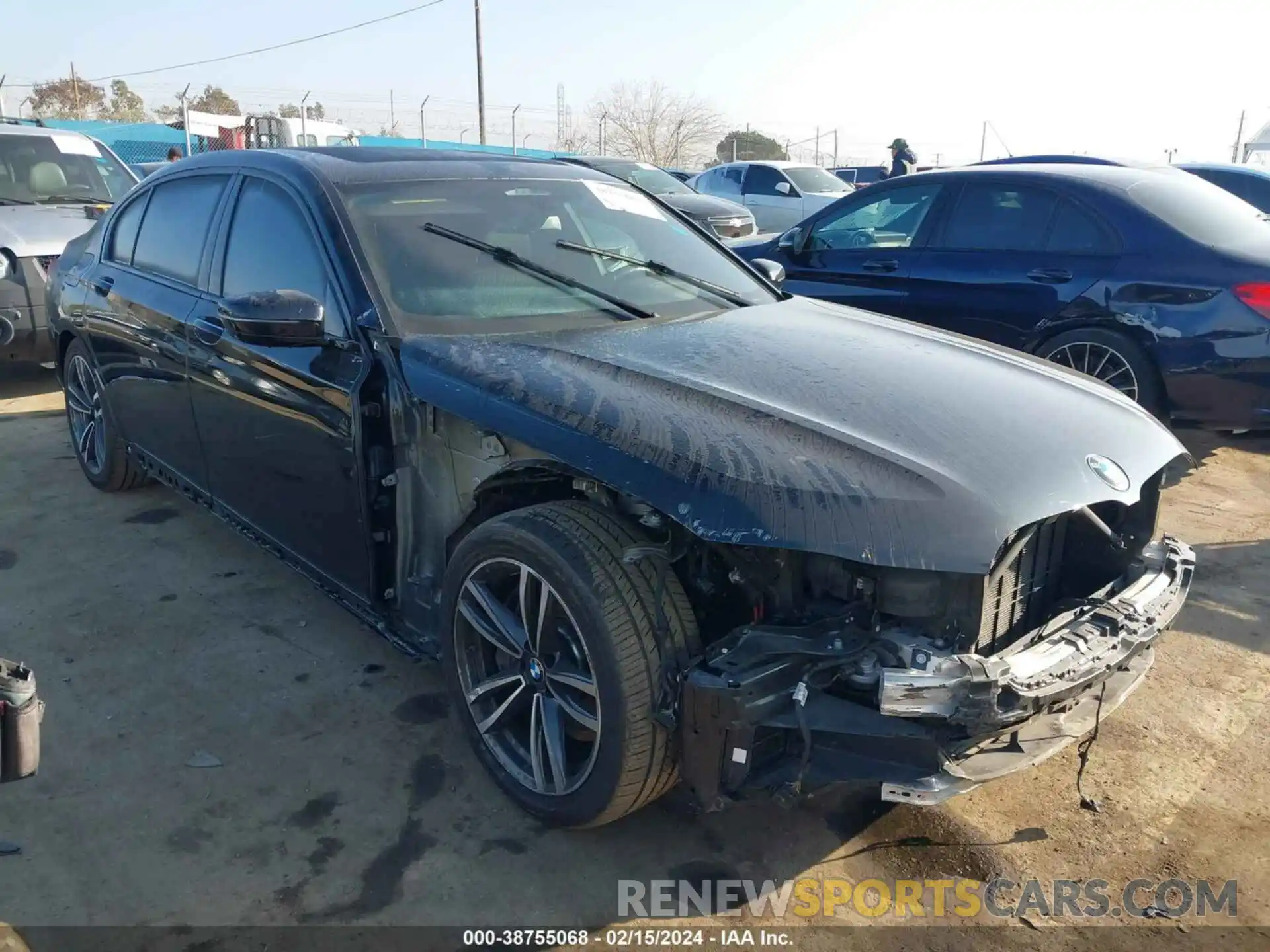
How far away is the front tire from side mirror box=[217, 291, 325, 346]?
82cm

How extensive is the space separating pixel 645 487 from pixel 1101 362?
4064 millimetres

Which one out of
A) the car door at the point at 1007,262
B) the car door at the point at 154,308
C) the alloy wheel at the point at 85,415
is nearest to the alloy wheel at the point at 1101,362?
the car door at the point at 1007,262

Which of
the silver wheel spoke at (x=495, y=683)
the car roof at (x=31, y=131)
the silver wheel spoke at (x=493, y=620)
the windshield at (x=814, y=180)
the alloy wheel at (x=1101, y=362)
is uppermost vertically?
the car roof at (x=31, y=131)

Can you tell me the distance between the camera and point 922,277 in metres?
6.11

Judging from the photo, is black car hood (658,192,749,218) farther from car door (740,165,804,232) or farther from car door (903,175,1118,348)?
car door (903,175,1118,348)

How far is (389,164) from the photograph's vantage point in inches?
136

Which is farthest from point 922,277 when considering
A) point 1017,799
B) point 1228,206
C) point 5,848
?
point 5,848

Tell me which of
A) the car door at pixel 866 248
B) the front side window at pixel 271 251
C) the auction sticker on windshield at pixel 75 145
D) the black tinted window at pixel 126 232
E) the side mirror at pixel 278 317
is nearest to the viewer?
the side mirror at pixel 278 317

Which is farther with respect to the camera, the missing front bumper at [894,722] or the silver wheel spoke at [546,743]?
the silver wheel spoke at [546,743]

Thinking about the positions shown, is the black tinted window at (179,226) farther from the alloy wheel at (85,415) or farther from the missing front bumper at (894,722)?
Result: the missing front bumper at (894,722)

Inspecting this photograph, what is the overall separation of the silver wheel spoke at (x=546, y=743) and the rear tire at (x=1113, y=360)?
11.9 ft

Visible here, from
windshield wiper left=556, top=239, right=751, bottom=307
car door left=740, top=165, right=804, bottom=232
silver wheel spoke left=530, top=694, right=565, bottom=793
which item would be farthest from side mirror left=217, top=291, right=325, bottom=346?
car door left=740, top=165, right=804, bottom=232

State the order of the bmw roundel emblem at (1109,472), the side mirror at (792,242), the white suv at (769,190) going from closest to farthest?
1. the bmw roundel emblem at (1109,472)
2. the side mirror at (792,242)
3. the white suv at (769,190)

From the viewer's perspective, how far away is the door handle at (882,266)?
6262 millimetres
